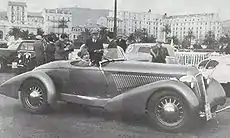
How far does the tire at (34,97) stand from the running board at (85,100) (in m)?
0.19

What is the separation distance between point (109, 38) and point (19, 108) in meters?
1.02

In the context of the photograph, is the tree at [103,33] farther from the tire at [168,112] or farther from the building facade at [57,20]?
the tire at [168,112]

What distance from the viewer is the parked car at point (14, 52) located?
11.1 ft

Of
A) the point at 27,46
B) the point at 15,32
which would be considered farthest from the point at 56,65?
the point at 15,32

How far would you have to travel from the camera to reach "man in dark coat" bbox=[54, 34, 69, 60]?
3346 millimetres

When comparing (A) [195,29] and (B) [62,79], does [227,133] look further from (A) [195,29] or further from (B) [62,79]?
(B) [62,79]

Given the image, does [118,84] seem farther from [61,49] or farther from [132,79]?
[61,49]

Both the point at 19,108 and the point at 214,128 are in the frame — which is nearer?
the point at 214,128

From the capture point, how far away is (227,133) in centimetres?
334

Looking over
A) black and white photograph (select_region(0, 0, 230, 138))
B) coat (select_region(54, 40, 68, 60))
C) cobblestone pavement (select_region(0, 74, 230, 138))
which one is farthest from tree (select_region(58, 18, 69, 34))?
cobblestone pavement (select_region(0, 74, 230, 138))

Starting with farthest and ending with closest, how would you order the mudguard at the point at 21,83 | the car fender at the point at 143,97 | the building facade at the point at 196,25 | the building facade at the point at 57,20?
1. the mudguard at the point at 21,83
2. the building facade at the point at 57,20
3. the building facade at the point at 196,25
4. the car fender at the point at 143,97

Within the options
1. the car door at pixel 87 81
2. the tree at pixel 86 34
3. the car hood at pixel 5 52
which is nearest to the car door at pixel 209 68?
the car door at pixel 87 81

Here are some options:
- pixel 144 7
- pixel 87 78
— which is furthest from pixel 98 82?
pixel 144 7

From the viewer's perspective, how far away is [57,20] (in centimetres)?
331
